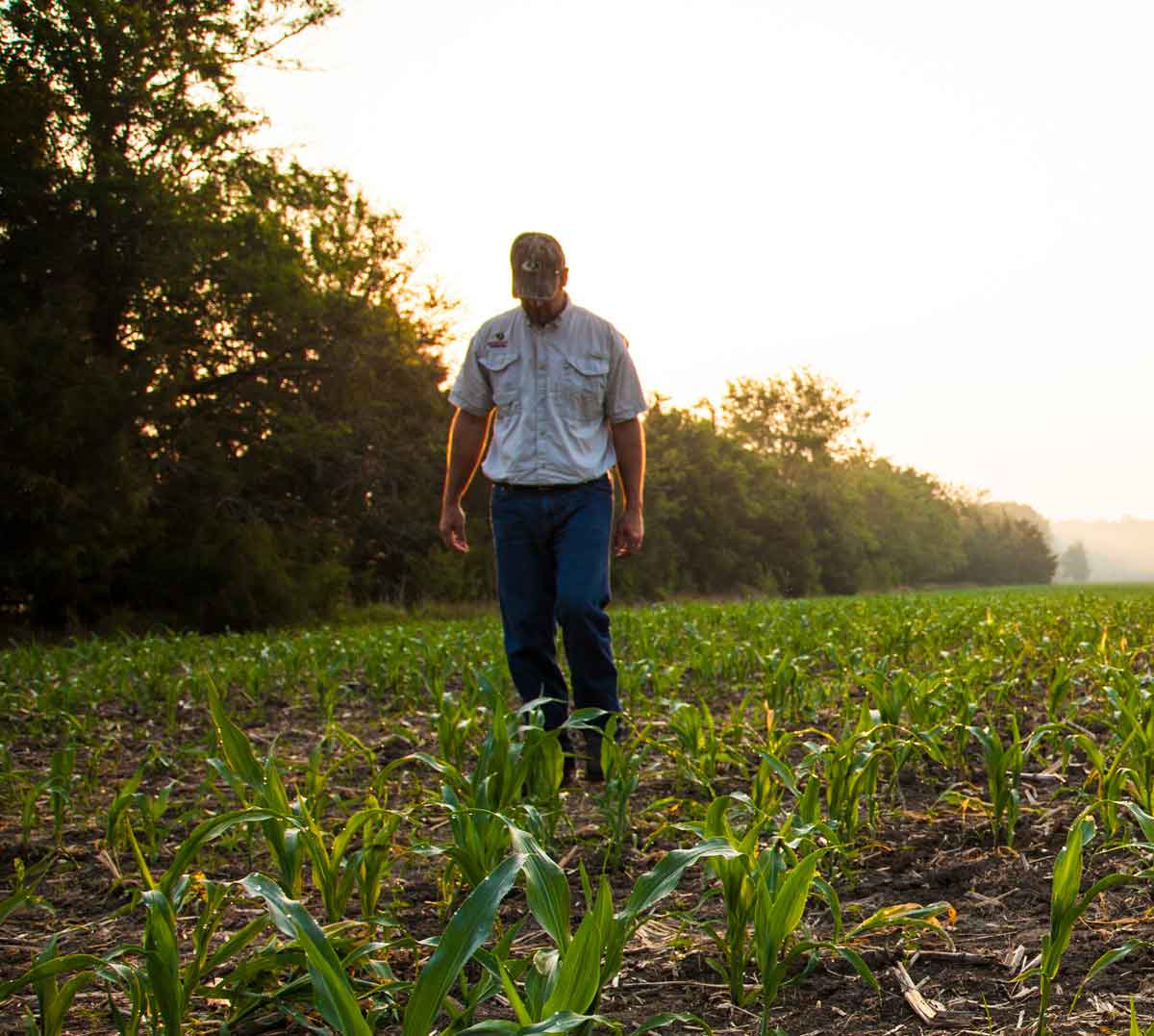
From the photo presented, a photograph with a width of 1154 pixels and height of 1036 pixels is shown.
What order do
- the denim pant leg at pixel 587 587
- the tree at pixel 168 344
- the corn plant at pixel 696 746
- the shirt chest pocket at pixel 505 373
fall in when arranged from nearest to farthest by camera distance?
1. the corn plant at pixel 696 746
2. the denim pant leg at pixel 587 587
3. the shirt chest pocket at pixel 505 373
4. the tree at pixel 168 344

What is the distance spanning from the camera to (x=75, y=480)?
14969 mm

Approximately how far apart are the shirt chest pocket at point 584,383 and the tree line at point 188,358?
1254cm

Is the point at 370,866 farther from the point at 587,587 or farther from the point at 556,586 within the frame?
the point at 556,586

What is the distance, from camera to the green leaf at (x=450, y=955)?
1290mm

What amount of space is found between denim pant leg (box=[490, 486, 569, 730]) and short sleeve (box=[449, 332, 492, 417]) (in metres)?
0.40

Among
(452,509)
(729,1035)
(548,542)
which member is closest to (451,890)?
(729,1035)

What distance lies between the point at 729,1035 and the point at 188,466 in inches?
708

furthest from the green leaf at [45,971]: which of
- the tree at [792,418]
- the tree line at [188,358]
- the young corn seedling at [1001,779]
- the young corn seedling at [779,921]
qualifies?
the tree at [792,418]

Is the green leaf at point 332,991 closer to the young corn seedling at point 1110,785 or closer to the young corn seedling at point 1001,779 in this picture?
the young corn seedling at point 1110,785

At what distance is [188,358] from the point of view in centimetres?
1973

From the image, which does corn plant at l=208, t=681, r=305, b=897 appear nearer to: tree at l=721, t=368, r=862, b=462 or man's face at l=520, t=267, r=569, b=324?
man's face at l=520, t=267, r=569, b=324

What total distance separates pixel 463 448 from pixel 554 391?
580 millimetres

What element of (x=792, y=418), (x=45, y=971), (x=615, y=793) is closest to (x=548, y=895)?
(x=45, y=971)

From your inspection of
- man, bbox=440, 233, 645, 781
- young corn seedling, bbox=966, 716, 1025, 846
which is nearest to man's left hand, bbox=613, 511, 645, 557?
man, bbox=440, 233, 645, 781
